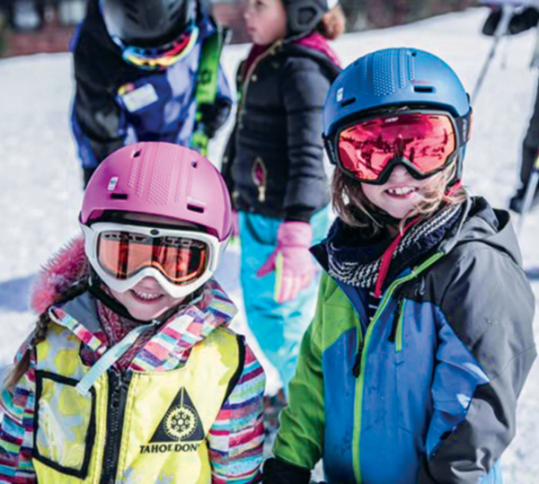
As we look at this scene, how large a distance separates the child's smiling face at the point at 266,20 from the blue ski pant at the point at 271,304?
33.6 inches

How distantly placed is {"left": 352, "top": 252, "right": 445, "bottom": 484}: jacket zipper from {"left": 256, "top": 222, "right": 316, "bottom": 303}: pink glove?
0.95 meters

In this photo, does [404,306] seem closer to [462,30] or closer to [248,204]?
[248,204]

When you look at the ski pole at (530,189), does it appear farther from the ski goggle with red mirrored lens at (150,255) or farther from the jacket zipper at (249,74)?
the ski goggle with red mirrored lens at (150,255)

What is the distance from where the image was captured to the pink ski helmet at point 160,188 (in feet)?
6.63

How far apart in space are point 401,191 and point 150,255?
2.52ft

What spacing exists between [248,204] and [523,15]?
14.2ft

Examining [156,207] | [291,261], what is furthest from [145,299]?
[291,261]

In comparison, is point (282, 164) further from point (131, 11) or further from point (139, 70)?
point (131, 11)

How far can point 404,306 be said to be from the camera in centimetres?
195

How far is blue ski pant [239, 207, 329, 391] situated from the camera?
3.32 m

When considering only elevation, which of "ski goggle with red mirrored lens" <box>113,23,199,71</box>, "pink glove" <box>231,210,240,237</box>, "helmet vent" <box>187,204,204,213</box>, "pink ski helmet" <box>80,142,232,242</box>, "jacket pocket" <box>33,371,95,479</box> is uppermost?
"ski goggle with red mirrored lens" <box>113,23,199,71</box>

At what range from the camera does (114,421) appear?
1.98 metres

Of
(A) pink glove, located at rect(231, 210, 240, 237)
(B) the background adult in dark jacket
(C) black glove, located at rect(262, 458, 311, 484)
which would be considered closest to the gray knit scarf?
(C) black glove, located at rect(262, 458, 311, 484)

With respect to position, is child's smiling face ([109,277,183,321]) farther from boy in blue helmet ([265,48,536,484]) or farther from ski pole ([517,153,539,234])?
ski pole ([517,153,539,234])
